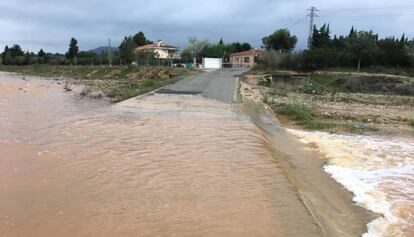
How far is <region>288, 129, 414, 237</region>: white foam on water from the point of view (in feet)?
24.6

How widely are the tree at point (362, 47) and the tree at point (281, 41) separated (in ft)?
76.2

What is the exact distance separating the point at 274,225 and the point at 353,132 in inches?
412

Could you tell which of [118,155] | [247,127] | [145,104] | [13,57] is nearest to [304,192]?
[118,155]

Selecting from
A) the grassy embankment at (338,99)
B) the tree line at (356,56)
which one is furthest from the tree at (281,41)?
the grassy embankment at (338,99)

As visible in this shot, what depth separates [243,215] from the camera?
695 centimetres

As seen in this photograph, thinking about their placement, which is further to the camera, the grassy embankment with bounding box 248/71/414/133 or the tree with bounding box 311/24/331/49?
the tree with bounding box 311/24/331/49

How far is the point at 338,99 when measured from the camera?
30484 millimetres

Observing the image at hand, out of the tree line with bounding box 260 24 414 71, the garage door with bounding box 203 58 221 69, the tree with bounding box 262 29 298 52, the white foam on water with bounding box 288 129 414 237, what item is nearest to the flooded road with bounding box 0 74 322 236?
the white foam on water with bounding box 288 129 414 237

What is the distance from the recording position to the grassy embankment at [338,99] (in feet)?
61.1

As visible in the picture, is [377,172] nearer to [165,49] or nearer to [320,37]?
[320,37]

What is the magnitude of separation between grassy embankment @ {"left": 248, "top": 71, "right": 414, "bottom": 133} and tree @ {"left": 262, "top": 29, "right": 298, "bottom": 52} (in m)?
30.6

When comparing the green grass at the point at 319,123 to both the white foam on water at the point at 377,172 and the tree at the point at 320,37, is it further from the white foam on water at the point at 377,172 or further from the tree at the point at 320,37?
the tree at the point at 320,37

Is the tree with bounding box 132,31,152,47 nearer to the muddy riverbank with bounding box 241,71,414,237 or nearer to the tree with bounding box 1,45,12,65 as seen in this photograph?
the tree with bounding box 1,45,12,65

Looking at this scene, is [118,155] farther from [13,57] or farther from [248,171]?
[13,57]
